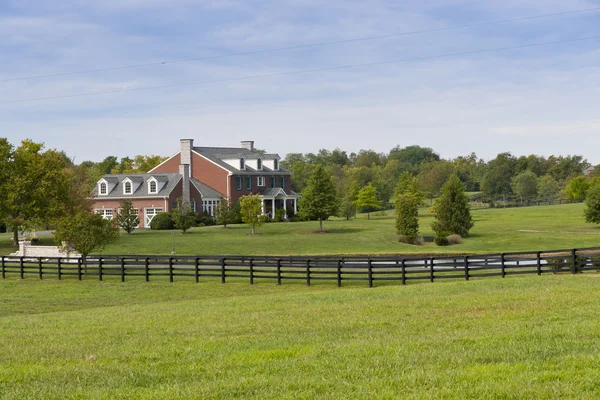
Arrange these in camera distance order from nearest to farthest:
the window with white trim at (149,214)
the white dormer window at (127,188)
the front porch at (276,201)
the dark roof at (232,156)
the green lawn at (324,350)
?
the green lawn at (324,350)
the window with white trim at (149,214)
the white dormer window at (127,188)
the dark roof at (232,156)
the front porch at (276,201)

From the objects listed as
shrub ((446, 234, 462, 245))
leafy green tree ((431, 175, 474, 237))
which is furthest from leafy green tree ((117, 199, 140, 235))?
shrub ((446, 234, 462, 245))

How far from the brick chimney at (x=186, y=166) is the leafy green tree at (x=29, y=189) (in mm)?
21483

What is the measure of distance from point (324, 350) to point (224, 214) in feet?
228

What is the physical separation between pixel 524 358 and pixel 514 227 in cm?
7022

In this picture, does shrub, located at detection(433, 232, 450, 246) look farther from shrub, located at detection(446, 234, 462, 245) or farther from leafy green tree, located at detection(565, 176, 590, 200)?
leafy green tree, located at detection(565, 176, 590, 200)

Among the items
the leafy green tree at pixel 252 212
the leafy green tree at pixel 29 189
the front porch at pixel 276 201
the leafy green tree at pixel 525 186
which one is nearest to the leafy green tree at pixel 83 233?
the leafy green tree at pixel 29 189

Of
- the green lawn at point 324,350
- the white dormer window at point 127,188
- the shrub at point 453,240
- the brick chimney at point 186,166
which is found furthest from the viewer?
the brick chimney at point 186,166

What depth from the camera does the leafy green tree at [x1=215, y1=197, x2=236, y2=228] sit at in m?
81.3

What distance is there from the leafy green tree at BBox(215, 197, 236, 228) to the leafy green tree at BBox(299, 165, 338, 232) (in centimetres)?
780

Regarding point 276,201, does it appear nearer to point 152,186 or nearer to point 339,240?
point 152,186

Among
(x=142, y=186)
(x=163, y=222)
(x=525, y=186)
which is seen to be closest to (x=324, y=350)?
(x=163, y=222)

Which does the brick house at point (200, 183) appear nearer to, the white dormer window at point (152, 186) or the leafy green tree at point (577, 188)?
the white dormer window at point (152, 186)

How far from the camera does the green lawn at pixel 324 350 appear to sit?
30.6 ft

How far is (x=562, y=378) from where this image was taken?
9.25m
